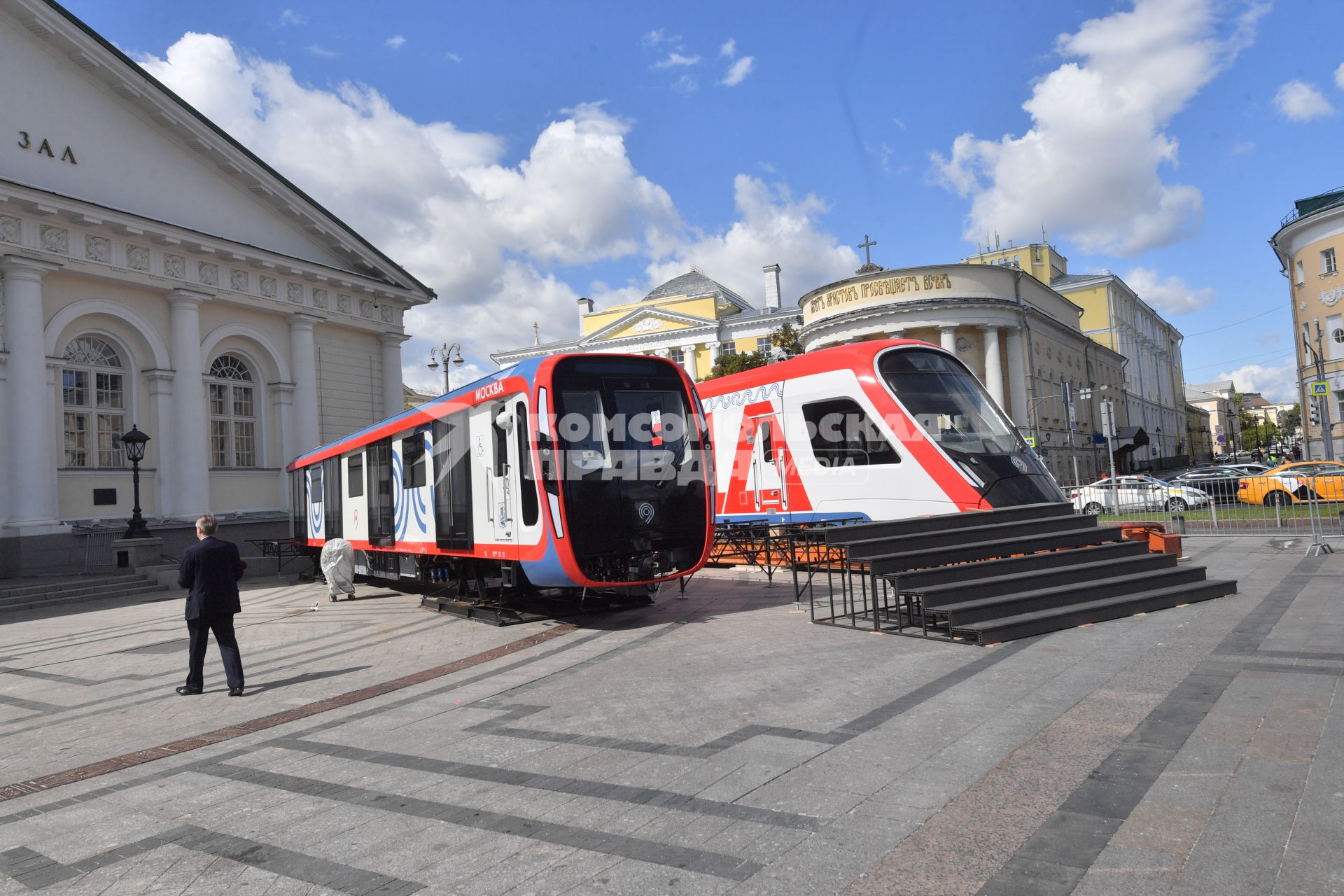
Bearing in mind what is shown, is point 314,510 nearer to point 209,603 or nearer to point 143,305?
point 143,305

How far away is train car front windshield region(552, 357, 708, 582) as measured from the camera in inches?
387

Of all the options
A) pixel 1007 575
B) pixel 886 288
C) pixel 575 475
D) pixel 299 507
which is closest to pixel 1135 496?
pixel 1007 575

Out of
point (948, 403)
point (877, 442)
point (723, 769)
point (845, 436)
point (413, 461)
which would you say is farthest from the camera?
point (845, 436)

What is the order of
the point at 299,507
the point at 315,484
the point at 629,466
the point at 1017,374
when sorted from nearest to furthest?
the point at 629,466
the point at 315,484
the point at 299,507
the point at 1017,374

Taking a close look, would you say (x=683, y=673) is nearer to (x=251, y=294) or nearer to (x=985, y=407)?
(x=985, y=407)

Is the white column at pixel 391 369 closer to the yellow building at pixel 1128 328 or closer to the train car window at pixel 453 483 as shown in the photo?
the train car window at pixel 453 483

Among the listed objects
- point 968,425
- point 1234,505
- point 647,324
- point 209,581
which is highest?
point 647,324

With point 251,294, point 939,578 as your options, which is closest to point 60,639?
point 939,578

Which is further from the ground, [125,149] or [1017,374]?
[125,149]

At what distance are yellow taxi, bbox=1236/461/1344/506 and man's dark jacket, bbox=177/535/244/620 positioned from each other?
19029 millimetres

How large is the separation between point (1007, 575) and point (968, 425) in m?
4.02

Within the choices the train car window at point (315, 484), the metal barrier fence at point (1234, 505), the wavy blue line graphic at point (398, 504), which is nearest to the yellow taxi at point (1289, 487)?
the metal barrier fence at point (1234, 505)

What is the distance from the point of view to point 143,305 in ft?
79.4

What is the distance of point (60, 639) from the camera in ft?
41.9
